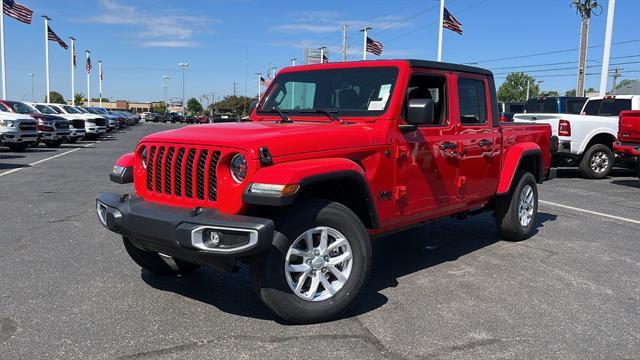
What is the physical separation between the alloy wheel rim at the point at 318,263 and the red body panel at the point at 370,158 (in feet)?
1.52

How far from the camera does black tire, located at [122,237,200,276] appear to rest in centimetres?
462

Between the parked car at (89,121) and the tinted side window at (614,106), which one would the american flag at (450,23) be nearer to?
the tinted side window at (614,106)

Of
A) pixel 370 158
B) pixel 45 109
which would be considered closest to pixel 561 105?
pixel 370 158

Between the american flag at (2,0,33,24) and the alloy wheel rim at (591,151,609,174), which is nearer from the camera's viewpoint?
the alloy wheel rim at (591,151,609,174)

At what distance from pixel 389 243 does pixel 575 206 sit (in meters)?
4.45

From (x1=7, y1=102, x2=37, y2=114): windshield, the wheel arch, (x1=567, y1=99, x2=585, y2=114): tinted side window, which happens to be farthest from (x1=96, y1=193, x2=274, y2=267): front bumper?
(x1=7, y1=102, x2=37, y2=114): windshield

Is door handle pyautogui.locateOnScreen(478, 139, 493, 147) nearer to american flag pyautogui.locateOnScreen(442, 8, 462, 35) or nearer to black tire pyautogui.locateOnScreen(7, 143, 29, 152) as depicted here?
black tire pyautogui.locateOnScreen(7, 143, 29, 152)

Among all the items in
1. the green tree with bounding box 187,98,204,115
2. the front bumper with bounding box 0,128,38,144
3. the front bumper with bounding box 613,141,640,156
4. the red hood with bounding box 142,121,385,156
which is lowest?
the front bumper with bounding box 0,128,38,144

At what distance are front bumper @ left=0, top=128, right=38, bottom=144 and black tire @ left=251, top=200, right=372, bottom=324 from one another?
1738cm

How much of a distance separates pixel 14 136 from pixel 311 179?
1765cm

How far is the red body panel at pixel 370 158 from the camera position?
364 centimetres

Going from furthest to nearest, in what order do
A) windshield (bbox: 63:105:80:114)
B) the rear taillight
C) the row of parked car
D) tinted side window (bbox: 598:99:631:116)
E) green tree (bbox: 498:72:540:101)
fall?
green tree (bbox: 498:72:540:101) < windshield (bbox: 63:105:80:114) < the row of parked car < tinted side window (bbox: 598:99:631:116) < the rear taillight

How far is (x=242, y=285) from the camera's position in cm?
465

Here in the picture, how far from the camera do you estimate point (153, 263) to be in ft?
15.5
